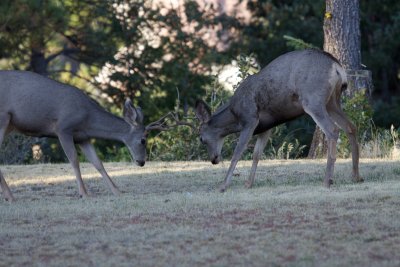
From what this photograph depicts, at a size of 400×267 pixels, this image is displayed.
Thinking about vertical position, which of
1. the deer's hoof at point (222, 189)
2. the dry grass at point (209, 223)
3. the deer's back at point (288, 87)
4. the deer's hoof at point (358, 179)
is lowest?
the dry grass at point (209, 223)

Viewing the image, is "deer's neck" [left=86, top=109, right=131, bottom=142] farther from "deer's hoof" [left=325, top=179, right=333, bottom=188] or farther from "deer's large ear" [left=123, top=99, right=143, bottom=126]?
"deer's hoof" [left=325, top=179, right=333, bottom=188]

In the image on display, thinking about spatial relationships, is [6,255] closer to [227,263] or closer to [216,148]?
[227,263]

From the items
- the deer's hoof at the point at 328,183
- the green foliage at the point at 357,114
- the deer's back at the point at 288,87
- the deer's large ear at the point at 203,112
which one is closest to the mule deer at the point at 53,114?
the deer's large ear at the point at 203,112

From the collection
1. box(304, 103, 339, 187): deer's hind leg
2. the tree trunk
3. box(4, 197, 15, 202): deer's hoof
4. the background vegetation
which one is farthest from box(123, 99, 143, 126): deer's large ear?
the background vegetation

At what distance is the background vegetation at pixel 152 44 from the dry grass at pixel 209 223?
12.8 metres

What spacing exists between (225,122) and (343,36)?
496cm

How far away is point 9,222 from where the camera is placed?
11.5 m

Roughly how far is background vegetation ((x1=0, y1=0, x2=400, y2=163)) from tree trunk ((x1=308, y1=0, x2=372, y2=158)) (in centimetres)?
778

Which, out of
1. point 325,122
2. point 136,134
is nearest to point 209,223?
point 325,122

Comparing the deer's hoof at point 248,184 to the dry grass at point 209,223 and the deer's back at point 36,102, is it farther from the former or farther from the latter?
the deer's back at point 36,102

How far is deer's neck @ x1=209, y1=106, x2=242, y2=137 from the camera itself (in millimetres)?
Answer: 14961

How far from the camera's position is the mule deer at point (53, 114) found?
1398cm

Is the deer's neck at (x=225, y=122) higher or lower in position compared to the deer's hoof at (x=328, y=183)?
higher

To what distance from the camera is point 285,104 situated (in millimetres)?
14109
